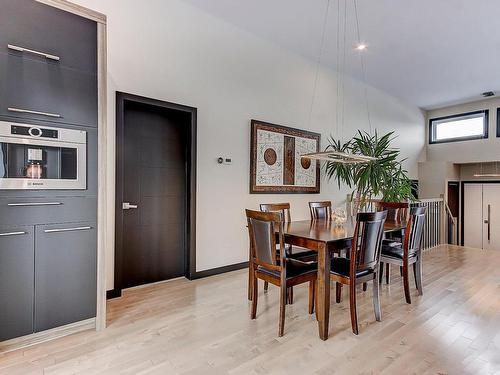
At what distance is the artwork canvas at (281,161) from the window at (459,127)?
16.3 feet

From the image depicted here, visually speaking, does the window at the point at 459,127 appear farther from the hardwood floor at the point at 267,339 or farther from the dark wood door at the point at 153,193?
the dark wood door at the point at 153,193

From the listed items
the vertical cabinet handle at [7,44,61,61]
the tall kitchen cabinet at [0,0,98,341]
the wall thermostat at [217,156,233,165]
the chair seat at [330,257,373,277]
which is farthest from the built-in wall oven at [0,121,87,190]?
the chair seat at [330,257,373,277]

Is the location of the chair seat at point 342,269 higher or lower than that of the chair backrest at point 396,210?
lower

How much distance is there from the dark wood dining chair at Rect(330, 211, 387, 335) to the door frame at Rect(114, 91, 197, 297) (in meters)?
1.86

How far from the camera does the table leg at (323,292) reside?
231cm

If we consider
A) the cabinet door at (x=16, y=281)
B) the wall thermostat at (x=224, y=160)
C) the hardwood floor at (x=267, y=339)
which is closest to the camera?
the hardwood floor at (x=267, y=339)

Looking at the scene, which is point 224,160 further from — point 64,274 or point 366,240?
point 64,274

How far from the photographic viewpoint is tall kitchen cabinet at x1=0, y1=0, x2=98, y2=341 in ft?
6.86

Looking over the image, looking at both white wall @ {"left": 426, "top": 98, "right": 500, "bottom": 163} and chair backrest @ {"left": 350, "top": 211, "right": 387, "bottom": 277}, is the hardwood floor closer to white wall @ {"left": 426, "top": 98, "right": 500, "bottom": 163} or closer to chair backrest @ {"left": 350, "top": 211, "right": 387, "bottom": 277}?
chair backrest @ {"left": 350, "top": 211, "right": 387, "bottom": 277}

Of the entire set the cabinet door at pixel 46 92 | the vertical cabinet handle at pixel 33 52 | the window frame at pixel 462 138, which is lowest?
the cabinet door at pixel 46 92

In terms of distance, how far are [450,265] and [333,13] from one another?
4.15 metres

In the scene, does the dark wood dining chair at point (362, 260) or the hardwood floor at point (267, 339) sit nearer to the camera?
the hardwood floor at point (267, 339)

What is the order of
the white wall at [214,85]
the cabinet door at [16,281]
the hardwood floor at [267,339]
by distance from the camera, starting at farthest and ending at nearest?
the white wall at [214,85] < the cabinet door at [16,281] < the hardwood floor at [267,339]

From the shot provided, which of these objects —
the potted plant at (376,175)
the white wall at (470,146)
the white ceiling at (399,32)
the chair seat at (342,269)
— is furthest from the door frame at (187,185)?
the white wall at (470,146)
